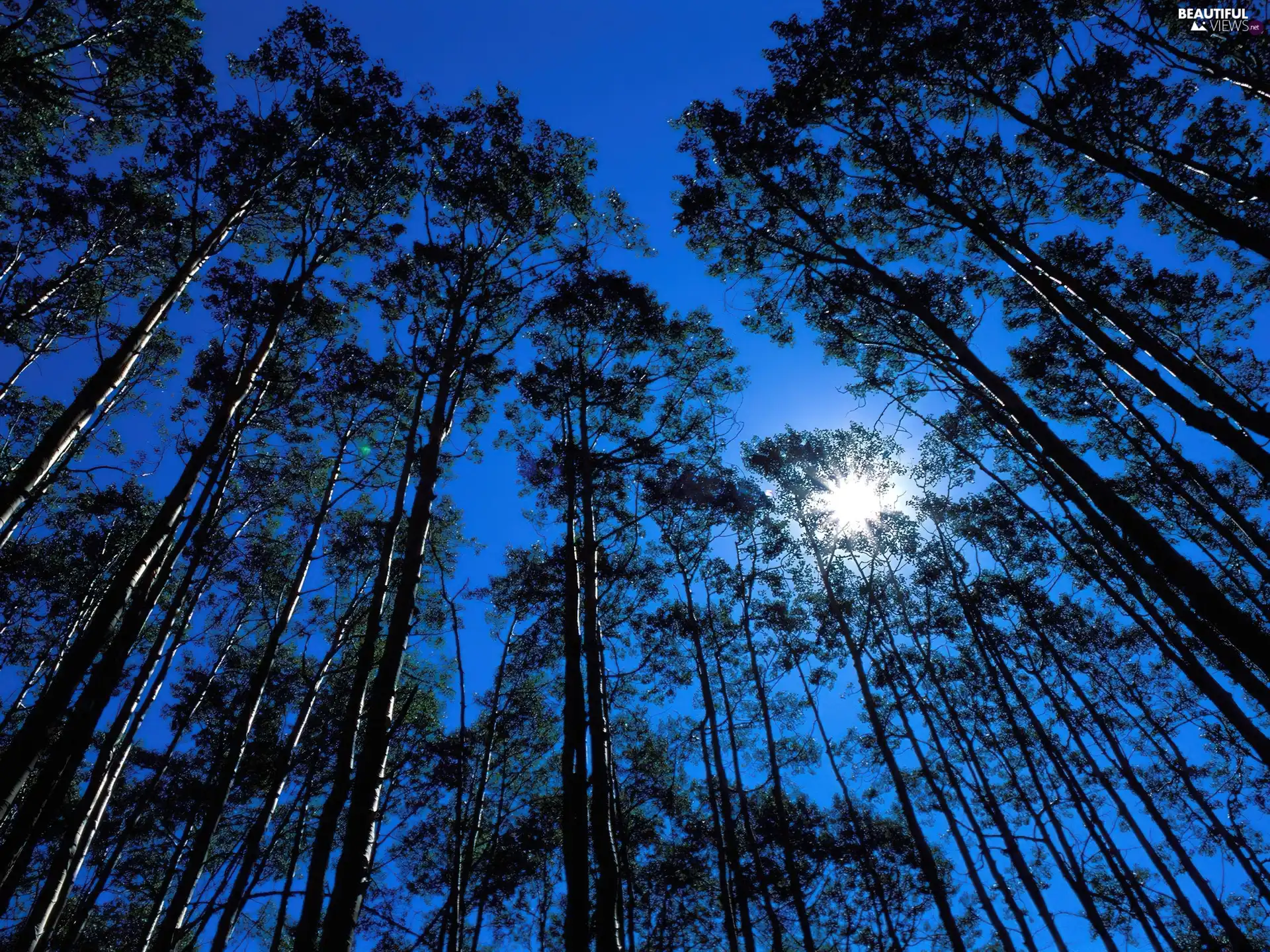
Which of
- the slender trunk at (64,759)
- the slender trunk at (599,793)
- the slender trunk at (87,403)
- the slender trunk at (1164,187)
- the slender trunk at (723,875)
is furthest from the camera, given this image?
the slender trunk at (723,875)

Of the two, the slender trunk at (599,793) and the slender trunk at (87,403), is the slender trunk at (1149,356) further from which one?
the slender trunk at (87,403)

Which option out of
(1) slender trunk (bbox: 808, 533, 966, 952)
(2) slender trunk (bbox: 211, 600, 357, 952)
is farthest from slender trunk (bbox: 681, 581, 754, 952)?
(2) slender trunk (bbox: 211, 600, 357, 952)

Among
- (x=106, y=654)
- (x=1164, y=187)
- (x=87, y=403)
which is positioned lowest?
(x=106, y=654)

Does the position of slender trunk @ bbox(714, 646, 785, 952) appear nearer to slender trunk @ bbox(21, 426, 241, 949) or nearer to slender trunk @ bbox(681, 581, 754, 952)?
slender trunk @ bbox(681, 581, 754, 952)

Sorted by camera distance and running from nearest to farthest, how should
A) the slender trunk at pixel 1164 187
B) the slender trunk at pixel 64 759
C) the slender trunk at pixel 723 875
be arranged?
the slender trunk at pixel 64 759 < the slender trunk at pixel 1164 187 < the slender trunk at pixel 723 875

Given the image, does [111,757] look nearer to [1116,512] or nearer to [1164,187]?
[1116,512]

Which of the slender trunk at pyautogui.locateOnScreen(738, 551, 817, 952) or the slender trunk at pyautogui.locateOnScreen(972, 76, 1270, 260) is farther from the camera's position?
the slender trunk at pyautogui.locateOnScreen(738, 551, 817, 952)

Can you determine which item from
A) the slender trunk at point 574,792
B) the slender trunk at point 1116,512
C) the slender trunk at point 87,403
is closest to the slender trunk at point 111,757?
the slender trunk at point 87,403

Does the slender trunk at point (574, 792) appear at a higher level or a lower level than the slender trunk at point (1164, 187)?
lower

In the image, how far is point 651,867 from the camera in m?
14.9

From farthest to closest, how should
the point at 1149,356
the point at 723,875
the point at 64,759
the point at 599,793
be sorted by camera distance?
the point at 723,875
the point at 1149,356
the point at 599,793
the point at 64,759

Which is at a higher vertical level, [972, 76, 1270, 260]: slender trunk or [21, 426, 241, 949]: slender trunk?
[972, 76, 1270, 260]: slender trunk

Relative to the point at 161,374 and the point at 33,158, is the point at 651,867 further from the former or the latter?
the point at 33,158

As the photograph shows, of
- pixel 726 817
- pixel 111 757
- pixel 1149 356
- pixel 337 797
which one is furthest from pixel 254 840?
pixel 1149 356
